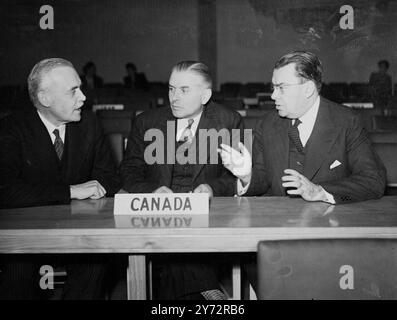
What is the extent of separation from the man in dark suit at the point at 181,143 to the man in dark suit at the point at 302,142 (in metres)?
0.24

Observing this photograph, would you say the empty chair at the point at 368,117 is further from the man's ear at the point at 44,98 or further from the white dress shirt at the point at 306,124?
the man's ear at the point at 44,98

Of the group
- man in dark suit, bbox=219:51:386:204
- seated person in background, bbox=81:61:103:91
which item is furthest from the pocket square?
seated person in background, bbox=81:61:103:91

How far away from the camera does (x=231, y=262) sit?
202 centimetres

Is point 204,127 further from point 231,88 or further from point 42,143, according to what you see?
point 231,88

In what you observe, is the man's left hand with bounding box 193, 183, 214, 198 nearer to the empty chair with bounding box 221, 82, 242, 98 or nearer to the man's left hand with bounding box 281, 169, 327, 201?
the man's left hand with bounding box 281, 169, 327, 201

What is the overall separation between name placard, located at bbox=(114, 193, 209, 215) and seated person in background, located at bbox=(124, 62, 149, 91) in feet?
25.1

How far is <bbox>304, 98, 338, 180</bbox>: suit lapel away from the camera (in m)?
1.86

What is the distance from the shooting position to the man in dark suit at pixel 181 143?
2.15m

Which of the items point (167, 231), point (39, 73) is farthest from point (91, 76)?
point (167, 231)

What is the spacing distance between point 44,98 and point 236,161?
0.82m

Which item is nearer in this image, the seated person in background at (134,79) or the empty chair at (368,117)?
the empty chair at (368,117)

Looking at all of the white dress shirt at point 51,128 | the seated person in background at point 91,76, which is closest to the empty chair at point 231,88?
the seated person in background at point 91,76

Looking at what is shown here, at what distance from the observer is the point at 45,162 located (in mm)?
1880
